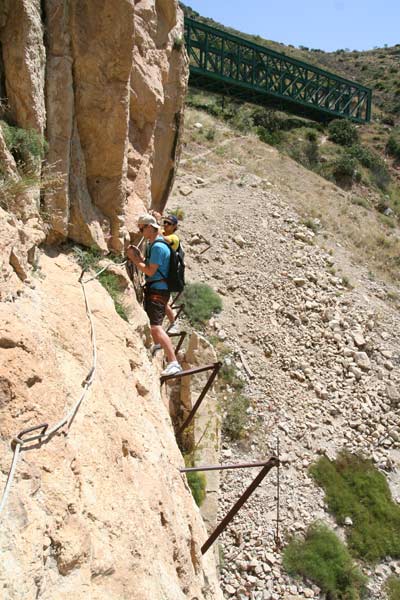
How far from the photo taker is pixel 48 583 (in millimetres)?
2164

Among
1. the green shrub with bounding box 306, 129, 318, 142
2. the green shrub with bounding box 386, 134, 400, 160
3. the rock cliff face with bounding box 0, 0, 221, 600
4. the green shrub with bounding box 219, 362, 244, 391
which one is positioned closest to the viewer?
the rock cliff face with bounding box 0, 0, 221, 600

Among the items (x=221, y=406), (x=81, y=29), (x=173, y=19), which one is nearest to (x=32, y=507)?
(x=81, y=29)

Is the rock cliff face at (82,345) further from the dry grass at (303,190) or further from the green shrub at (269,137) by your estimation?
the green shrub at (269,137)

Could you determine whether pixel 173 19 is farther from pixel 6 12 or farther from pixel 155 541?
pixel 155 541

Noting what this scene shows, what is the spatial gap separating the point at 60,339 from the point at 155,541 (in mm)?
1564

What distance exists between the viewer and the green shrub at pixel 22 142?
3.72 metres

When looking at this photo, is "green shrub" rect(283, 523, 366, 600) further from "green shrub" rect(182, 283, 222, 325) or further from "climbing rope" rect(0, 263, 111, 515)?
"climbing rope" rect(0, 263, 111, 515)

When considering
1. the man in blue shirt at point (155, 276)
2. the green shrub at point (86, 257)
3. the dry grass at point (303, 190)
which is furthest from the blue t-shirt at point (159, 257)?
the dry grass at point (303, 190)

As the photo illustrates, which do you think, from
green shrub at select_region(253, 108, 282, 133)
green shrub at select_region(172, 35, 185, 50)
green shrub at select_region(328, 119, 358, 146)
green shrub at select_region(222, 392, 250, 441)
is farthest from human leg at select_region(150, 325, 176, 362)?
green shrub at select_region(328, 119, 358, 146)

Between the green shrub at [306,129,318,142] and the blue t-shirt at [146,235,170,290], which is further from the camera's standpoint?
the green shrub at [306,129,318,142]

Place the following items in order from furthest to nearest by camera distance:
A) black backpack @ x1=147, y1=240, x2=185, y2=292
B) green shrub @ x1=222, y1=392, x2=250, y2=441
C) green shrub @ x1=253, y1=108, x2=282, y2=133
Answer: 1. green shrub @ x1=253, y1=108, x2=282, y2=133
2. green shrub @ x1=222, y1=392, x2=250, y2=441
3. black backpack @ x1=147, y1=240, x2=185, y2=292

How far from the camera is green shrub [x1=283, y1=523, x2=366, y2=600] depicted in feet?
28.2

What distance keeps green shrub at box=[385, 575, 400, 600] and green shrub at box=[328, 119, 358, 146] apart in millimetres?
30393

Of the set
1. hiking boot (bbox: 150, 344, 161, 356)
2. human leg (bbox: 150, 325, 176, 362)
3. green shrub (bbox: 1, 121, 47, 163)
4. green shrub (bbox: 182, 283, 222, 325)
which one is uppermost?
green shrub (bbox: 1, 121, 47, 163)
